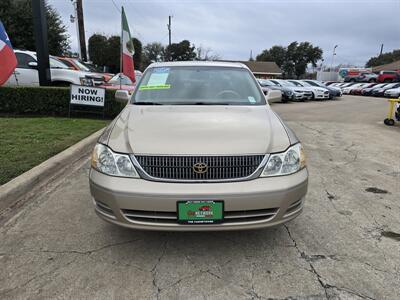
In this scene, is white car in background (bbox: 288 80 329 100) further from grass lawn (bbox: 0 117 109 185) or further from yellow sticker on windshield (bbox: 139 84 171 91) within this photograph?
yellow sticker on windshield (bbox: 139 84 171 91)

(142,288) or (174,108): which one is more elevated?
(174,108)

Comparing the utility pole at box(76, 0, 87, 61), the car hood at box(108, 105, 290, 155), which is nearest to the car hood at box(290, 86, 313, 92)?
the utility pole at box(76, 0, 87, 61)

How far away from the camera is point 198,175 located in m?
2.69

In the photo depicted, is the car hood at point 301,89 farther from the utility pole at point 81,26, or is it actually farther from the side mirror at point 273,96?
the side mirror at point 273,96

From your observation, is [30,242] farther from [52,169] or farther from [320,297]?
[320,297]

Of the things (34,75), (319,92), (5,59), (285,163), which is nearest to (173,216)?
(285,163)

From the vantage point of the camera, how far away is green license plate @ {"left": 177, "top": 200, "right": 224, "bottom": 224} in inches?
102

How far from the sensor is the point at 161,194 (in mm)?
2574

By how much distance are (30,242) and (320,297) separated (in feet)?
8.35

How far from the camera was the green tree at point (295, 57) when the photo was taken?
77125mm

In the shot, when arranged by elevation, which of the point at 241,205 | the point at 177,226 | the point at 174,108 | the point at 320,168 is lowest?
the point at 320,168

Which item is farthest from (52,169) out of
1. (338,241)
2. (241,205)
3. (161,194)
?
(338,241)

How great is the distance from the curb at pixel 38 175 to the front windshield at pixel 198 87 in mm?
1747

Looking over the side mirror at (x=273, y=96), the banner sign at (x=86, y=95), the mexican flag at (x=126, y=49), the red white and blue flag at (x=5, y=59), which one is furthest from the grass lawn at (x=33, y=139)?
the side mirror at (x=273, y=96)
